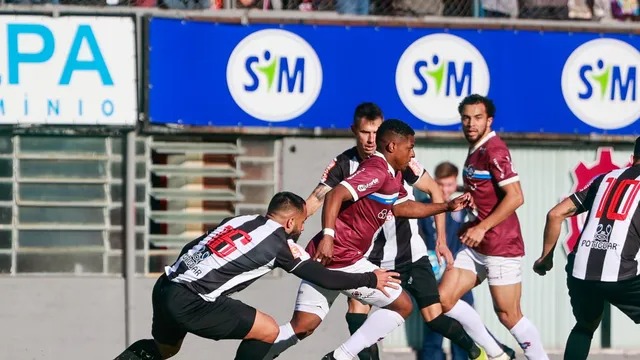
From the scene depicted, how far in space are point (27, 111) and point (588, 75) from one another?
208 inches

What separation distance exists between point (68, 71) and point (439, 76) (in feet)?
11.3

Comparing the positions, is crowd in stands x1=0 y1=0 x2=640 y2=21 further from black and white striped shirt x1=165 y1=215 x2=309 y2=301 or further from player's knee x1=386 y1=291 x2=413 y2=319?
black and white striped shirt x1=165 y1=215 x2=309 y2=301

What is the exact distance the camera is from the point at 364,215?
1201 centimetres

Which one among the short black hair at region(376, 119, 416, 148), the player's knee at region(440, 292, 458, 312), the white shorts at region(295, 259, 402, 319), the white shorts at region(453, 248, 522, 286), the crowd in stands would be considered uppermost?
the crowd in stands

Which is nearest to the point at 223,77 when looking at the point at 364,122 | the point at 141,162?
the point at 141,162

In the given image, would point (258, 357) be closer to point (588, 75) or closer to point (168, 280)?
point (168, 280)

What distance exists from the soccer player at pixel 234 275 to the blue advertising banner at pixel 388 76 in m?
3.37

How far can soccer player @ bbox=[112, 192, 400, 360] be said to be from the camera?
11.0 metres

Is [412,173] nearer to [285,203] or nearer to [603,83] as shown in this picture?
[285,203]

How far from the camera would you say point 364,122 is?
12492 mm

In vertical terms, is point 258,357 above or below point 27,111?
below

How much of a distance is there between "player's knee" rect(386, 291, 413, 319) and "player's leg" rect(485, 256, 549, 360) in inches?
35.6

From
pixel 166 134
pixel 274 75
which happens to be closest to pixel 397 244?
pixel 274 75

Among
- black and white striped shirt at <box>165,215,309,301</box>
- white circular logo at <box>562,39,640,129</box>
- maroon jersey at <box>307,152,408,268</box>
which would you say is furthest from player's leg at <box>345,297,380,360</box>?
white circular logo at <box>562,39,640,129</box>
